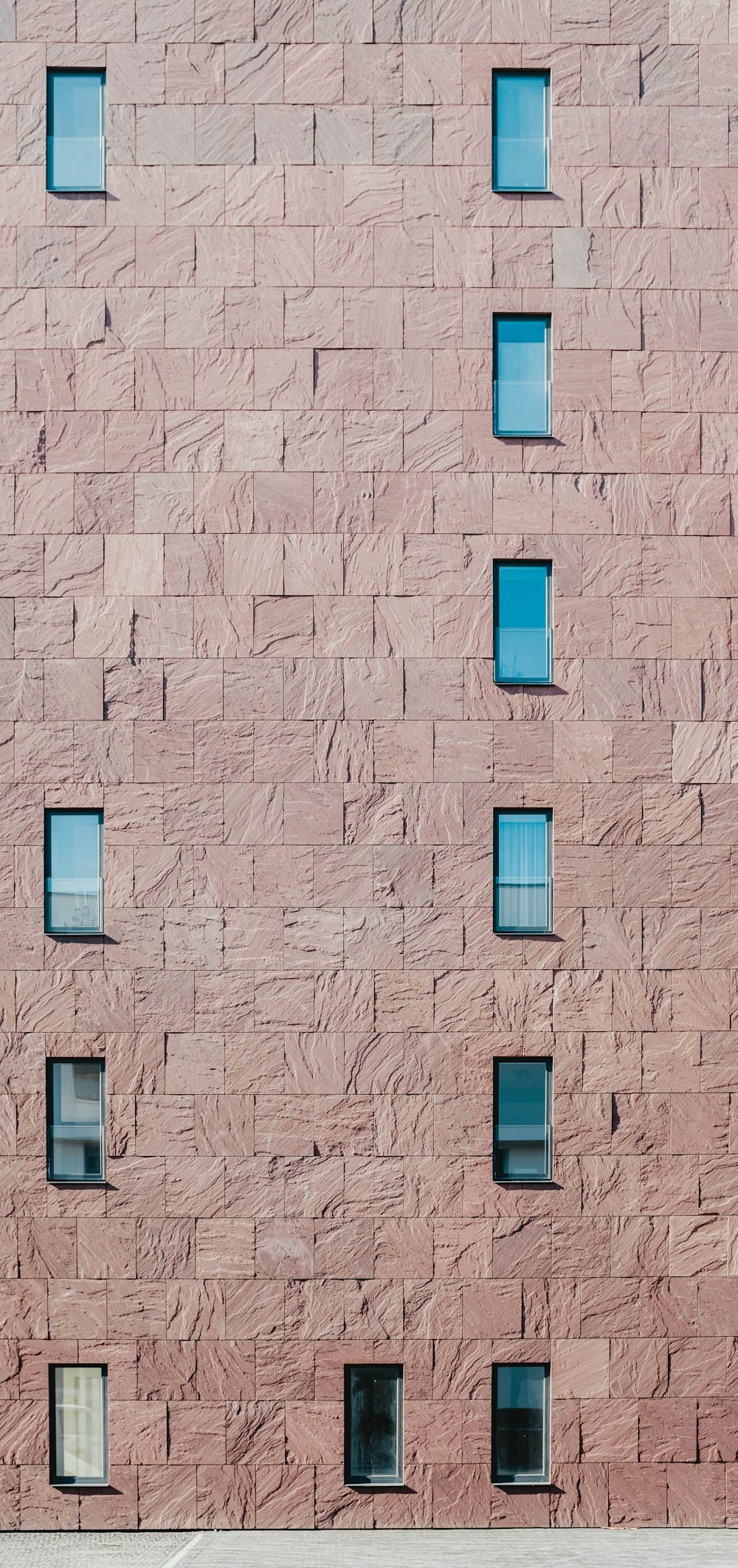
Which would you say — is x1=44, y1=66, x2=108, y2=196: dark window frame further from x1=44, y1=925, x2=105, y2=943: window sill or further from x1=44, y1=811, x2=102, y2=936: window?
x1=44, y1=925, x2=105, y2=943: window sill

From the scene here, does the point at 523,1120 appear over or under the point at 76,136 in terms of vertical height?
under

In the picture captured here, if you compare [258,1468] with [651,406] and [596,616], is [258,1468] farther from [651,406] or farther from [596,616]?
[651,406]

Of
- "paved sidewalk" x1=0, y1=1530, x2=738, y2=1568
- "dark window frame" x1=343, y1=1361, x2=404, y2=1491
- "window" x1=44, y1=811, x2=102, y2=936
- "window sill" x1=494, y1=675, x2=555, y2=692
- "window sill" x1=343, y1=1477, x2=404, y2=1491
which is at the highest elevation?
"window sill" x1=494, y1=675, x2=555, y2=692

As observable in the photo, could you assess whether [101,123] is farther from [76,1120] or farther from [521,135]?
[76,1120]

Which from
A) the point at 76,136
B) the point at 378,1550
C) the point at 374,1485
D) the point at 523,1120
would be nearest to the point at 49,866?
the point at 523,1120

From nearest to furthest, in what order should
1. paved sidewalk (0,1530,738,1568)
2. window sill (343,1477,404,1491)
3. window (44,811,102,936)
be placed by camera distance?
paved sidewalk (0,1530,738,1568) → window sill (343,1477,404,1491) → window (44,811,102,936)

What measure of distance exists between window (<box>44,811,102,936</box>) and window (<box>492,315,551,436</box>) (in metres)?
7.47

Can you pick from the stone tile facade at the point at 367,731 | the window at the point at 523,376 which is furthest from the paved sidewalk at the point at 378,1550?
the window at the point at 523,376

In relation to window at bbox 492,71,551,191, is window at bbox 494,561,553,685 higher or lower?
lower

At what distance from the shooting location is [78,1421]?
14.1 m

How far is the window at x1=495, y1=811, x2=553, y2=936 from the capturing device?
47.5 feet

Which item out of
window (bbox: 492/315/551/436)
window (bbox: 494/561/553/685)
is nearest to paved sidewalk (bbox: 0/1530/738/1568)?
window (bbox: 494/561/553/685)

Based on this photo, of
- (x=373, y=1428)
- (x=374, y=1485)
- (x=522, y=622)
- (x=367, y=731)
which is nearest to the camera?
(x=374, y=1485)

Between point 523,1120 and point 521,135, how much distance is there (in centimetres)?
1274
